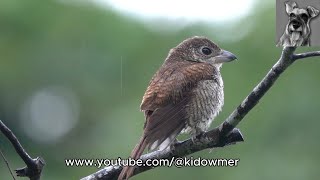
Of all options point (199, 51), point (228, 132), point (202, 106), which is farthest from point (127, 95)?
point (228, 132)

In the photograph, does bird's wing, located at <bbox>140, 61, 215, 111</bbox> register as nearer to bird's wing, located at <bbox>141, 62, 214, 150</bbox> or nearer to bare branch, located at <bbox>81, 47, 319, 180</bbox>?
bird's wing, located at <bbox>141, 62, 214, 150</bbox>

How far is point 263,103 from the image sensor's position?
18.0 ft

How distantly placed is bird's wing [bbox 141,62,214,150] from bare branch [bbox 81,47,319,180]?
0.17ft

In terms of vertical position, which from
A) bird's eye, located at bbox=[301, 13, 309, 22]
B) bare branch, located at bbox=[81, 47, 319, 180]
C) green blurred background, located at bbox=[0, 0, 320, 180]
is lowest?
green blurred background, located at bbox=[0, 0, 320, 180]

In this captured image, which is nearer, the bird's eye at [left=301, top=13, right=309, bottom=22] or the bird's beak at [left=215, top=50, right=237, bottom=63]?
the bird's eye at [left=301, top=13, right=309, bottom=22]

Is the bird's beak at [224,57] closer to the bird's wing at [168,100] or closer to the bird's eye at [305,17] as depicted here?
the bird's wing at [168,100]

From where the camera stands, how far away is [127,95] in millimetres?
4941

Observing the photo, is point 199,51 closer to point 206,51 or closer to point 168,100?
point 206,51

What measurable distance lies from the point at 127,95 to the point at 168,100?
1793mm

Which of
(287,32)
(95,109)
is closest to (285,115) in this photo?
(95,109)

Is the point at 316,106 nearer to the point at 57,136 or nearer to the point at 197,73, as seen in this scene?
the point at 57,136

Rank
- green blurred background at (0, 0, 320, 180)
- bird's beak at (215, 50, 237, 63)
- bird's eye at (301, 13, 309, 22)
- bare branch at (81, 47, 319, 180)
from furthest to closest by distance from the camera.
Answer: green blurred background at (0, 0, 320, 180), bird's beak at (215, 50, 237, 63), bird's eye at (301, 13, 309, 22), bare branch at (81, 47, 319, 180)

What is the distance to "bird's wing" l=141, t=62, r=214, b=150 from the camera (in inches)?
121

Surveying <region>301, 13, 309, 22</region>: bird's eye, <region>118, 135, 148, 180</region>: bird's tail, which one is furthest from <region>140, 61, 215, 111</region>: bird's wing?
<region>301, 13, 309, 22</region>: bird's eye
